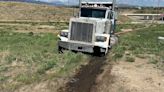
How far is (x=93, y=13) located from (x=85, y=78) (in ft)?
33.4

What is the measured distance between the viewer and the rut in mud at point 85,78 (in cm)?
1502

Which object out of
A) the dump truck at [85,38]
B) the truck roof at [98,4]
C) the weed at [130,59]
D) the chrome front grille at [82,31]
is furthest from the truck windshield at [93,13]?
the weed at [130,59]

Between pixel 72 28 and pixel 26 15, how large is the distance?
6465cm

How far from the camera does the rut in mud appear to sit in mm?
15023

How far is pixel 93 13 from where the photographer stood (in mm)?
26438

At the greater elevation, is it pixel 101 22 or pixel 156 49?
pixel 101 22

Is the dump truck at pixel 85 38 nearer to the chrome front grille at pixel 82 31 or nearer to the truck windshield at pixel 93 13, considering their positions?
the chrome front grille at pixel 82 31

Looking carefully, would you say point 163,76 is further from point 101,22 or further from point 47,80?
point 101,22

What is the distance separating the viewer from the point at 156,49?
26375mm

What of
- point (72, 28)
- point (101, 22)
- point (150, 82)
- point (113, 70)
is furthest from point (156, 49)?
point (150, 82)

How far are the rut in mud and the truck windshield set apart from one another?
515 cm

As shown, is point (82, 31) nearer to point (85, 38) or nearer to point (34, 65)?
point (85, 38)

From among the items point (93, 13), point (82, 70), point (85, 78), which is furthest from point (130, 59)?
point (93, 13)

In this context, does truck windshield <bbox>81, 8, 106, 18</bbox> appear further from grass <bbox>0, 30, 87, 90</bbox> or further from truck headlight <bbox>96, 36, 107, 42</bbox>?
grass <bbox>0, 30, 87, 90</bbox>
